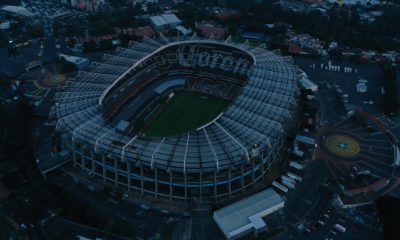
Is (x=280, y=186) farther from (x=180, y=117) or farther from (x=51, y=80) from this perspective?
(x=51, y=80)

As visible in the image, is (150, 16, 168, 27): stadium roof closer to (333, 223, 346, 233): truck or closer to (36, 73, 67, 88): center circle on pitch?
(36, 73, 67, 88): center circle on pitch

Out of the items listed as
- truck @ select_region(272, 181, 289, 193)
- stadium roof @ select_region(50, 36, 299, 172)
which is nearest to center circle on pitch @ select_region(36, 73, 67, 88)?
stadium roof @ select_region(50, 36, 299, 172)

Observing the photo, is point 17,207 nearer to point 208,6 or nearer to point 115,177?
point 115,177

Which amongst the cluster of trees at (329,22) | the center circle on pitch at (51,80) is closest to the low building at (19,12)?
the center circle on pitch at (51,80)

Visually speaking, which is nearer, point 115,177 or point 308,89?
point 115,177

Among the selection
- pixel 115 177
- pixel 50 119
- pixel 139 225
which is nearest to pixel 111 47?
pixel 50 119

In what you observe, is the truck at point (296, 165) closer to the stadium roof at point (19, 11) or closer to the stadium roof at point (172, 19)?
the stadium roof at point (172, 19)
